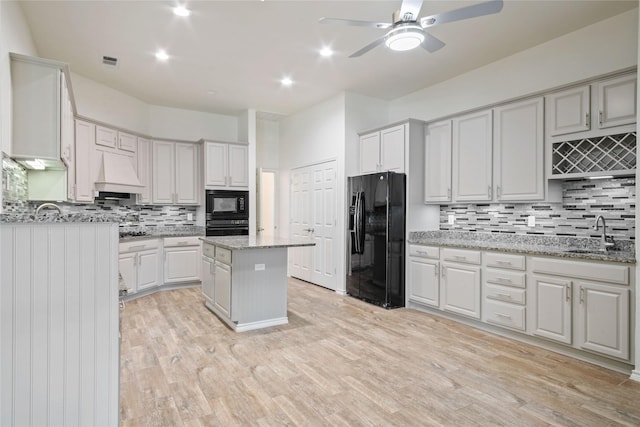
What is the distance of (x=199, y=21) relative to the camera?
130 inches

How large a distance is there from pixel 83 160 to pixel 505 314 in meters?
5.25

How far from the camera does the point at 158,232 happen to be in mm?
5773

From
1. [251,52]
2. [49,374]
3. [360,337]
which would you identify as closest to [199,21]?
[251,52]

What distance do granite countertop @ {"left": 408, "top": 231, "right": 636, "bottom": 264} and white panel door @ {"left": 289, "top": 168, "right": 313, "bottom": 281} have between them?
2132 millimetres

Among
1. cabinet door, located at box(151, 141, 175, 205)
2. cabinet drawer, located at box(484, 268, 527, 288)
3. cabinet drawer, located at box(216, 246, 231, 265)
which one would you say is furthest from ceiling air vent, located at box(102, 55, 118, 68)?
cabinet drawer, located at box(484, 268, 527, 288)

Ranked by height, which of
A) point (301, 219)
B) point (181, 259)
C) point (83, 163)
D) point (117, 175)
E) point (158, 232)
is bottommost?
point (181, 259)

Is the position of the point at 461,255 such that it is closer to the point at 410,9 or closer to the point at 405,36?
the point at 405,36

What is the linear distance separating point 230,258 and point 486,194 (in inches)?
114

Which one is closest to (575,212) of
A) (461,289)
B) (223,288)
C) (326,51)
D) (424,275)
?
(461,289)

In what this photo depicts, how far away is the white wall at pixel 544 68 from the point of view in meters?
3.17

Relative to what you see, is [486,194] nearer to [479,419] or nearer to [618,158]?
[618,158]

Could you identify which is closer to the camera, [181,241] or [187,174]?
[181,241]

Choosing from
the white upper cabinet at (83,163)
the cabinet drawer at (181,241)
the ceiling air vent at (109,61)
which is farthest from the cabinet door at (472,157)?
the white upper cabinet at (83,163)

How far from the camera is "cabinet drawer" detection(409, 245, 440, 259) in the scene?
164 inches
